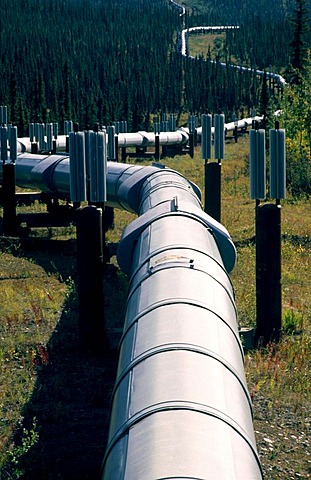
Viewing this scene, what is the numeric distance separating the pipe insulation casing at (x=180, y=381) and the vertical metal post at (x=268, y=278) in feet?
10.4

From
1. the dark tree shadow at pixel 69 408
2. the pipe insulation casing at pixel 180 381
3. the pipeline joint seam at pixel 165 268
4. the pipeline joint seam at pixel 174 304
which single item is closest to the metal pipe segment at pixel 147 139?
the dark tree shadow at pixel 69 408

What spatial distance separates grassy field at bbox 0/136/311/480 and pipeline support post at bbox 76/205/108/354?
253 millimetres

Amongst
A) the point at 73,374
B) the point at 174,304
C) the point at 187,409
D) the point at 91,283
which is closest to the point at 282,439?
the point at 174,304

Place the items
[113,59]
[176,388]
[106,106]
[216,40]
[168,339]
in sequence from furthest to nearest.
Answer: [216,40] → [113,59] → [106,106] → [168,339] → [176,388]

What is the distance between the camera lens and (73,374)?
10570 millimetres

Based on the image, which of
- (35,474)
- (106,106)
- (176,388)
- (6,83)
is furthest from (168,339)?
(6,83)

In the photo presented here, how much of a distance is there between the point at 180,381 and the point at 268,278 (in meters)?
6.55

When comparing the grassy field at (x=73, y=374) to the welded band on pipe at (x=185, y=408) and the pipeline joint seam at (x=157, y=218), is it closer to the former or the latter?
the pipeline joint seam at (x=157, y=218)

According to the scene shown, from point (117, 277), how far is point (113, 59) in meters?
101

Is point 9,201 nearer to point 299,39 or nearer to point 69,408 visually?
point 69,408

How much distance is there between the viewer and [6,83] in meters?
86.4

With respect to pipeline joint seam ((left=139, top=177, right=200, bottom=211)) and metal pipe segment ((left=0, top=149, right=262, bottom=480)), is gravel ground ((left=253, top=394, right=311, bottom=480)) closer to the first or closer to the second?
metal pipe segment ((left=0, top=149, right=262, bottom=480))

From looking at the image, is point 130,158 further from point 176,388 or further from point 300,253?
point 176,388

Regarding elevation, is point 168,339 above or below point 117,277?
above
